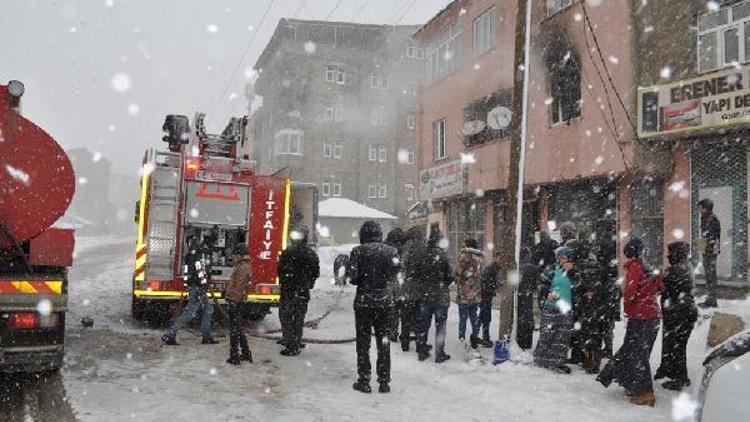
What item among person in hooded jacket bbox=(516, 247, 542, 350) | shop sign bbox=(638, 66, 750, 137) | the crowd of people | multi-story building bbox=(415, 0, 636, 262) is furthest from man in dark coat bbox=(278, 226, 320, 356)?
shop sign bbox=(638, 66, 750, 137)

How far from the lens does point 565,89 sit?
16.8 m

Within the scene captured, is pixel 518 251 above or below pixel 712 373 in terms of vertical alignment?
above

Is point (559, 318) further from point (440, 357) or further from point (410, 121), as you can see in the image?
point (410, 121)

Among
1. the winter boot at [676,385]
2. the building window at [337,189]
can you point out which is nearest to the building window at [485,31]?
the winter boot at [676,385]

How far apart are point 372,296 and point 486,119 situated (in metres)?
15.1

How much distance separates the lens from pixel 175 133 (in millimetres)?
12781

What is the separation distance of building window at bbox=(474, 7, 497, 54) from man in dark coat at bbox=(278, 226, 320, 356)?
13.9 meters

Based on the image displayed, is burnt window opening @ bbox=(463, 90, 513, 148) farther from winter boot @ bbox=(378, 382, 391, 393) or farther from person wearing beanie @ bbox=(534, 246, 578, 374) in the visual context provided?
winter boot @ bbox=(378, 382, 391, 393)

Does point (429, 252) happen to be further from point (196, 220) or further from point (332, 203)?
point (332, 203)

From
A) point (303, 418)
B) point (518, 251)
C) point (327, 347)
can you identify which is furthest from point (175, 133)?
point (303, 418)

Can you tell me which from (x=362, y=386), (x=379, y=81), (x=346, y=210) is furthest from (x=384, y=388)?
(x=379, y=81)

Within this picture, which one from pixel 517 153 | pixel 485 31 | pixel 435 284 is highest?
pixel 485 31

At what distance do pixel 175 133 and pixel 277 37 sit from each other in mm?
39390

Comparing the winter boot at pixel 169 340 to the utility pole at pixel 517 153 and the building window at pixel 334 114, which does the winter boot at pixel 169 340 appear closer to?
the utility pole at pixel 517 153
